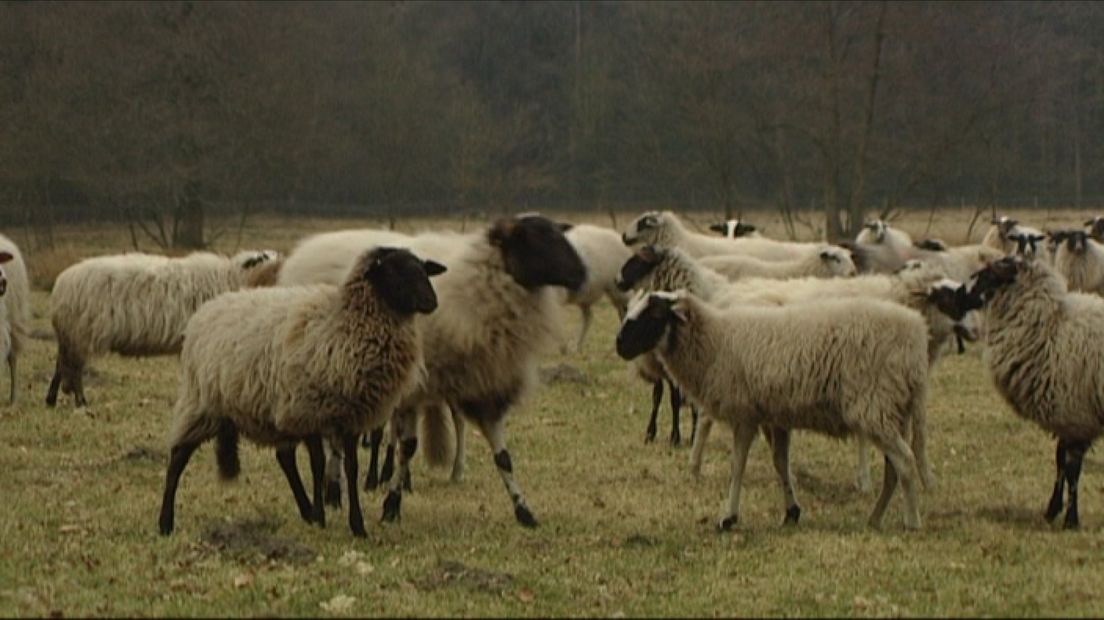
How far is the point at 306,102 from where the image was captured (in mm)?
42062

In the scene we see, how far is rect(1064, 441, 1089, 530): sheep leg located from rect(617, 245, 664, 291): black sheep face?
189 inches

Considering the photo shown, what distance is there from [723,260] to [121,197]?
2495 centimetres

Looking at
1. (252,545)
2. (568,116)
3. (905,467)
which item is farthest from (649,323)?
(568,116)

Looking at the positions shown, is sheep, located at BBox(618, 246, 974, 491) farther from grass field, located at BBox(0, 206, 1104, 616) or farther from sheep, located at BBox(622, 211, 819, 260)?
sheep, located at BBox(622, 211, 819, 260)

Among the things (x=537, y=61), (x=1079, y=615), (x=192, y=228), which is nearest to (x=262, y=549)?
(x=1079, y=615)

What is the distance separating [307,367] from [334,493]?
61.9 inches

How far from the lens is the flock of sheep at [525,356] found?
9.59 meters

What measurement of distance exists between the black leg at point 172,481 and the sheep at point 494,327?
1.49 metres

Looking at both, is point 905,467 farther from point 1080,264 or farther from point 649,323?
point 1080,264

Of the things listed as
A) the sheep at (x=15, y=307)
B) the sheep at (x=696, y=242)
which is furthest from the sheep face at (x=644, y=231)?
the sheep at (x=15, y=307)

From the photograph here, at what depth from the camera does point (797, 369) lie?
10055mm

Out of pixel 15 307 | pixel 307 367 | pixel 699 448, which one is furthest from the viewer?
pixel 15 307

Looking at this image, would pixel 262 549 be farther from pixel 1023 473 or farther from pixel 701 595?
pixel 1023 473

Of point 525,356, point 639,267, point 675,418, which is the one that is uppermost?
point 639,267
